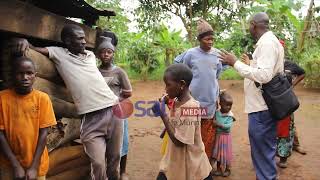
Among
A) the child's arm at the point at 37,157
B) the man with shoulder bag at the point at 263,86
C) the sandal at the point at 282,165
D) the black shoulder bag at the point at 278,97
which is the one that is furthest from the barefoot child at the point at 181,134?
the sandal at the point at 282,165

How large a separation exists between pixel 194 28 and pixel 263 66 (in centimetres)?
1030

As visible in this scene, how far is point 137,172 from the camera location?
5164mm

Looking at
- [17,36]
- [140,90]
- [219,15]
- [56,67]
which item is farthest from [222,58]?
[219,15]

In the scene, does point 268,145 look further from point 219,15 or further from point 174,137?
point 219,15

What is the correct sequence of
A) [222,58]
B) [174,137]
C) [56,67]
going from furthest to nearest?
[222,58], [56,67], [174,137]

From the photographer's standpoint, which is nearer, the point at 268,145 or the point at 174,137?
the point at 174,137

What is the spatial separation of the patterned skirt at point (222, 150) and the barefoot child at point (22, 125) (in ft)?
8.74

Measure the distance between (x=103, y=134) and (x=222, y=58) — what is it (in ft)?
4.59

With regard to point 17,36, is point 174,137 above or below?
below

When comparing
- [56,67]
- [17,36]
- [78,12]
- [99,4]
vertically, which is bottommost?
[56,67]

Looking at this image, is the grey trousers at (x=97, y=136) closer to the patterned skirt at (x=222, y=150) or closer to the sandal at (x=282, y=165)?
the patterned skirt at (x=222, y=150)

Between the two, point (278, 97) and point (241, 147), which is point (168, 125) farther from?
point (241, 147)

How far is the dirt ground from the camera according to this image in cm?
515

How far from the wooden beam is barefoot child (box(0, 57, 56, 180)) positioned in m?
0.30
